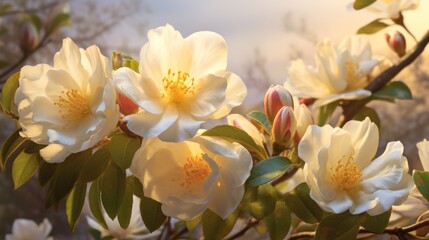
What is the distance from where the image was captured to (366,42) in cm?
62

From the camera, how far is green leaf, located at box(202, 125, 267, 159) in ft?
1.29

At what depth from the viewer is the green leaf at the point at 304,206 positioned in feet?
1.36

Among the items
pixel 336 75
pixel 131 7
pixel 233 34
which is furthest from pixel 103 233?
pixel 131 7

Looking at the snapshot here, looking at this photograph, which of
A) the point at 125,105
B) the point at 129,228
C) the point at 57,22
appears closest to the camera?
the point at 125,105

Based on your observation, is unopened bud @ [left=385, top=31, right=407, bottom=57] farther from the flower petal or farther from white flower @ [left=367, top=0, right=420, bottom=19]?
the flower petal

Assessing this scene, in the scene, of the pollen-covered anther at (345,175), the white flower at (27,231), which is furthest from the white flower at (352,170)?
the white flower at (27,231)

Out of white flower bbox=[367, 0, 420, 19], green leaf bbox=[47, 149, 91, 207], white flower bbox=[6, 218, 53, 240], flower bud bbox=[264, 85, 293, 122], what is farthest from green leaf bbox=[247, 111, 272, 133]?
white flower bbox=[6, 218, 53, 240]

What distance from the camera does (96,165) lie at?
412 millimetres

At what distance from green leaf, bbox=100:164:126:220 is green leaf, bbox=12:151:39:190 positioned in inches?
3.1

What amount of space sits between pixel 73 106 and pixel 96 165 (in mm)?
43

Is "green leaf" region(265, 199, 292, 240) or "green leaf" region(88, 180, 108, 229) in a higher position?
"green leaf" region(265, 199, 292, 240)

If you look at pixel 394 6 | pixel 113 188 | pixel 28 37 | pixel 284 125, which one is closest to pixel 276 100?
pixel 284 125

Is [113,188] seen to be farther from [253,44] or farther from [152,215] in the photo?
[253,44]

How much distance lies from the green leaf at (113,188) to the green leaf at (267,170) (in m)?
0.09
